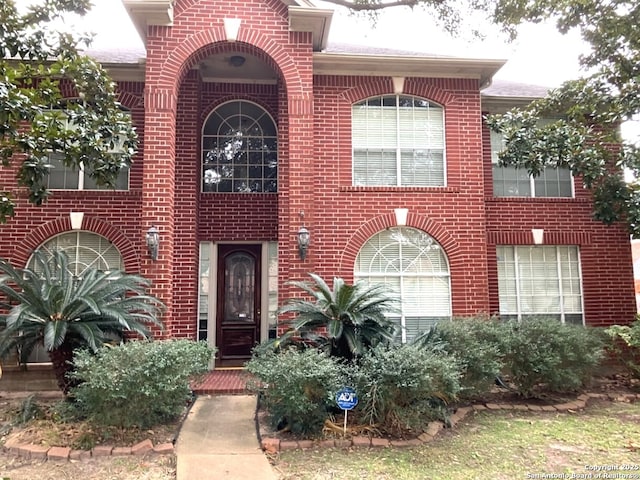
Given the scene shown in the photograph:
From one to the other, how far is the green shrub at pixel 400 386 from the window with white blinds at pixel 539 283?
4175 millimetres

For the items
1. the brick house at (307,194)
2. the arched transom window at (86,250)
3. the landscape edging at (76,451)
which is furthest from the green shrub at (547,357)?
the arched transom window at (86,250)

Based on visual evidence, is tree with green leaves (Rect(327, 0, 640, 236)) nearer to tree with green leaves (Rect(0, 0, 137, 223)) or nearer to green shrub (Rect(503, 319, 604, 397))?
green shrub (Rect(503, 319, 604, 397))

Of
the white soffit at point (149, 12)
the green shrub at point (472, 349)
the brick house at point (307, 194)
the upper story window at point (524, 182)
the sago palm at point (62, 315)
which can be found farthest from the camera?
the upper story window at point (524, 182)

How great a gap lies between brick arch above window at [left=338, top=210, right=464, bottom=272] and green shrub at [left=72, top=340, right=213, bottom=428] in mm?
3729

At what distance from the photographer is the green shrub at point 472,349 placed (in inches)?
245

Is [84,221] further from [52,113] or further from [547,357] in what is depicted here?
[547,357]

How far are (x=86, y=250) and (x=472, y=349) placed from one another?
6.62m

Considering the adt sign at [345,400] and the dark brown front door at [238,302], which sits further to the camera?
the dark brown front door at [238,302]

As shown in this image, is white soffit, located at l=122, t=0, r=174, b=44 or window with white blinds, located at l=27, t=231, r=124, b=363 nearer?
white soffit, located at l=122, t=0, r=174, b=44

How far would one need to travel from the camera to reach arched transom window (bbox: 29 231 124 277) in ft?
27.7

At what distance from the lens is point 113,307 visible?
244 inches

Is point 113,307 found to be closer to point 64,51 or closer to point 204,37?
point 64,51

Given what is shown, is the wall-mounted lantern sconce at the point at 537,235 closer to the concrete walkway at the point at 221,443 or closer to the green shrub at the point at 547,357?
the green shrub at the point at 547,357

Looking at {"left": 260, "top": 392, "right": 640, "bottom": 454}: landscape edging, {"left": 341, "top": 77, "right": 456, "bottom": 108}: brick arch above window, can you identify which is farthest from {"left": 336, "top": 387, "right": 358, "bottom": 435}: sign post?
{"left": 341, "top": 77, "right": 456, "bottom": 108}: brick arch above window
